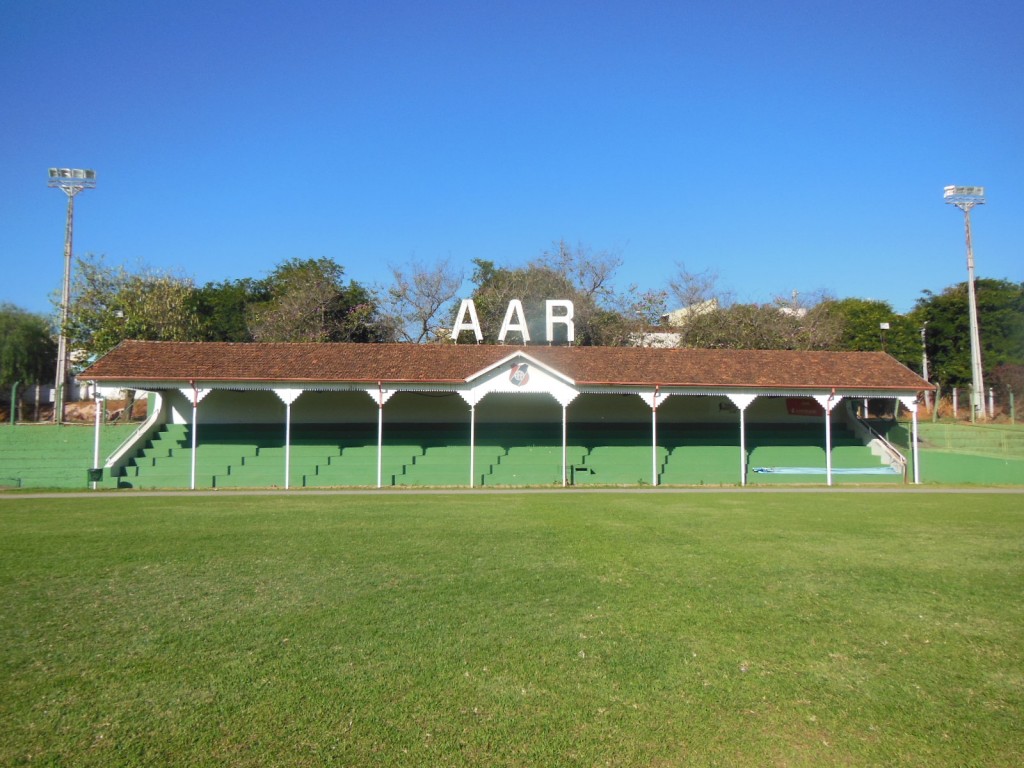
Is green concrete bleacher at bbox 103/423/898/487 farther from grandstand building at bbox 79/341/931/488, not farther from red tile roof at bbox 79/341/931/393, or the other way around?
red tile roof at bbox 79/341/931/393

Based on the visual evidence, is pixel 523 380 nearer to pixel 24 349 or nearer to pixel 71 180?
pixel 71 180

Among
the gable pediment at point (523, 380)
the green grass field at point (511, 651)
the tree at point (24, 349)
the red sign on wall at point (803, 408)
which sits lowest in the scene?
the green grass field at point (511, 651)

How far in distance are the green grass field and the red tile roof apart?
1150 centimetres

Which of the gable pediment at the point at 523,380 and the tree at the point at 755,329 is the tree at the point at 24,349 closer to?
the gable pediment at the point at 523,380

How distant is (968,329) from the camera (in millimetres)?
46844

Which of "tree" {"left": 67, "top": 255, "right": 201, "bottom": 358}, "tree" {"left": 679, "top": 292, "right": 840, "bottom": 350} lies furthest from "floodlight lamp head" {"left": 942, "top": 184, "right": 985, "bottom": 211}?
"tree" {"left": 67, "top": 255, "right": 201, "bottom": 358}

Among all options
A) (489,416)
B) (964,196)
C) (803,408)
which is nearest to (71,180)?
(489,416)

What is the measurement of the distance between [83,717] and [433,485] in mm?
18233

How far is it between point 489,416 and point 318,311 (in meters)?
17.7

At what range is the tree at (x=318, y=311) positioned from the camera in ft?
134

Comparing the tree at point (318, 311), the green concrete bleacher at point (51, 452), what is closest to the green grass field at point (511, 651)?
the green concrete bleacher at point (51, 452)

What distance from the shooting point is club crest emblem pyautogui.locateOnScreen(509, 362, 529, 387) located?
74.9 feet

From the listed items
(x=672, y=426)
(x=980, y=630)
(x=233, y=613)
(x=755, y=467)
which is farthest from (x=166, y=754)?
(x=672, y=426)

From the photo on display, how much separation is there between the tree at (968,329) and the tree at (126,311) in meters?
45.4
